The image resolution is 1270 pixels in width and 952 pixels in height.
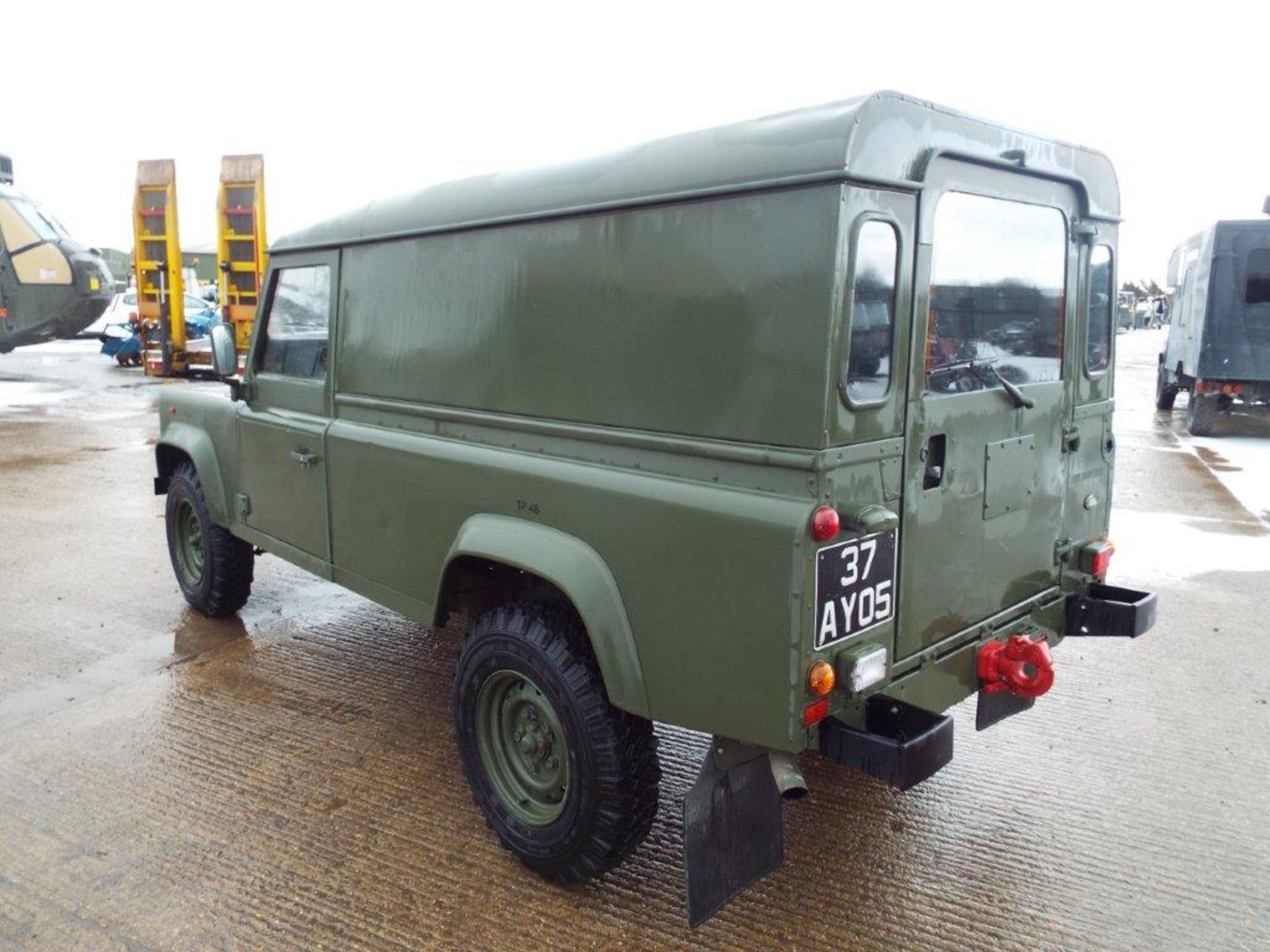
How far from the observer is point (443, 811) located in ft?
11.0

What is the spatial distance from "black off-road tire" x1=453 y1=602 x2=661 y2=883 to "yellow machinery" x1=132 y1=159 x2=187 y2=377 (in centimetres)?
1547

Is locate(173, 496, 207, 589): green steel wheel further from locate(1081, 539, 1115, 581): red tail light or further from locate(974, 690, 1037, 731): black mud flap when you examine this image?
locate(1081, 539, 1115, 581): red tail light

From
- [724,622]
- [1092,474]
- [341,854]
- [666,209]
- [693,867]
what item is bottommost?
[341,854]

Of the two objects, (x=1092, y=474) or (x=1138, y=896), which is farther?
(x=1092, y=474)

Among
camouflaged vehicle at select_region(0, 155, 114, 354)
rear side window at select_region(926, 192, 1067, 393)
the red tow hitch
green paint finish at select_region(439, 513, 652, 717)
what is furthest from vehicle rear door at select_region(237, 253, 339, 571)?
camouflaged vehicle at select_region(0, 155, 114, 354)

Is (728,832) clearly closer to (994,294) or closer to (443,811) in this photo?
(443,811)

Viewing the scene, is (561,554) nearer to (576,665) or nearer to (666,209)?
(576,665)

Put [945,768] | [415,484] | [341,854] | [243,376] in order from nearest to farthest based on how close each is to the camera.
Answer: [341,854]
[415,484]
[945,768]
[243,376]

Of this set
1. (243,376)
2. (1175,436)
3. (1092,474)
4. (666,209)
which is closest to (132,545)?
(243,376)

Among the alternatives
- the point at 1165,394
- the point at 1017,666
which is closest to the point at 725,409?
the point at 1017,666

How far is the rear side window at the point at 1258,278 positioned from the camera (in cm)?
1205

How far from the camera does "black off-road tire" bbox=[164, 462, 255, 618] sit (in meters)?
5.00

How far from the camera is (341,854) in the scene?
10.2 feet

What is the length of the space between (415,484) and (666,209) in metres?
1.42
